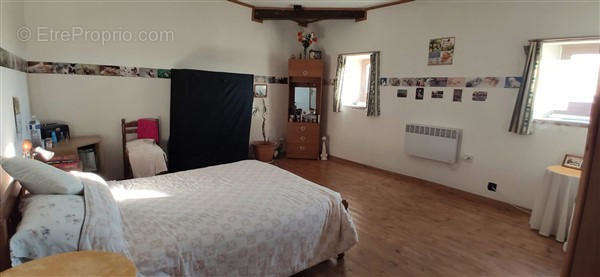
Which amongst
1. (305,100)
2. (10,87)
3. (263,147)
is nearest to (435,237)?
(263,147)

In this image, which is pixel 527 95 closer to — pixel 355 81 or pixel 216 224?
pixel 355 81

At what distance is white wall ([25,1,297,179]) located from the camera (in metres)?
3.23

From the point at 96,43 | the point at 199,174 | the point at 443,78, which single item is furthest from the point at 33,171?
the point at 443,78

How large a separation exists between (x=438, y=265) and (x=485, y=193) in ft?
6.09

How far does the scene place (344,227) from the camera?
212 centimetres

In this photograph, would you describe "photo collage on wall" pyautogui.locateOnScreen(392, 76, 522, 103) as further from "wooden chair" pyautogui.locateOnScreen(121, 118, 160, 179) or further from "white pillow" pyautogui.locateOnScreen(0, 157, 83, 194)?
"white pillow" pyautogui.locateOnScreen(0, 157, 83, 194)

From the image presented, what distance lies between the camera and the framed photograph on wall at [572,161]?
9.14 ft

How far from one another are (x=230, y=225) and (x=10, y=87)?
2.11 meters

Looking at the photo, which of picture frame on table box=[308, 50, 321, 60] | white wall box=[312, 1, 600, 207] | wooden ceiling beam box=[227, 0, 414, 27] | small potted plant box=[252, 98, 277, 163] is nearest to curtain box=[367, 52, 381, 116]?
white wall box=[312, 1, 600, 207]

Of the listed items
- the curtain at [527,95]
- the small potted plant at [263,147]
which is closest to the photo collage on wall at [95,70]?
the small potted plant at [263,147]

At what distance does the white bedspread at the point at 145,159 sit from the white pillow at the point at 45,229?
201 centimetres

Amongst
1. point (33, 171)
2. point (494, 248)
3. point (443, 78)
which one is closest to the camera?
point (33, 171)

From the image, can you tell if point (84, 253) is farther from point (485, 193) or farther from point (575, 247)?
point (485, 193)

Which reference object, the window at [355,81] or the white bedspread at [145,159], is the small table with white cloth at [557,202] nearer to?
the window at [355,81]
